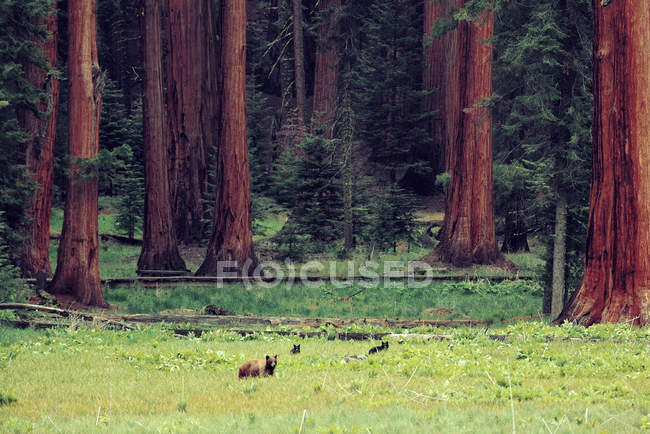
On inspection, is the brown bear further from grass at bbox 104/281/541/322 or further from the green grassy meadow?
grass at bbox 104/281/541/322

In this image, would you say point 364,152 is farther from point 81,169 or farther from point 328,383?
point 328,383

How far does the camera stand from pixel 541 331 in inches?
400

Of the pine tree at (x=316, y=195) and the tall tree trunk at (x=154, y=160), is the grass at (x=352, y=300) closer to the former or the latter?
the tall tree trunk at (x=154, y=160)

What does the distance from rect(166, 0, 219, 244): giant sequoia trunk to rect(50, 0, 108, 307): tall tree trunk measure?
10511 millimetres

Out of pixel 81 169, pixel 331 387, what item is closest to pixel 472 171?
pixel 81 169

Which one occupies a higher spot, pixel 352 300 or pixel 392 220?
pixel 392 220

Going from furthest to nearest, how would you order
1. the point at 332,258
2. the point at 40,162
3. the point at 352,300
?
the point at 332,258
the point at 40,162
the point at 352,300

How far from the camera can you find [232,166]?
20.1 metres

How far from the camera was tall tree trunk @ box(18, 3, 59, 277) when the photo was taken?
18406mm

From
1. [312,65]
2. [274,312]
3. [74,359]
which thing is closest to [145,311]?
[274,312]

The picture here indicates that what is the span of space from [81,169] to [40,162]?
3.79 m

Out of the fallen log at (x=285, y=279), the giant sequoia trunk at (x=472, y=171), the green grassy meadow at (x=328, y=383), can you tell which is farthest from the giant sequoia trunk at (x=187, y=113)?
the green grassy meadow at (x=328, y=383)

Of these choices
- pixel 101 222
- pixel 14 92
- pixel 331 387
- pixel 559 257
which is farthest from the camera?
pixel 101 222

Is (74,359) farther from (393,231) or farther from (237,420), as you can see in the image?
(393,231)
